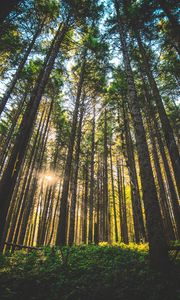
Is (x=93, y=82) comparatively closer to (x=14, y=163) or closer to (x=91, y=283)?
(x=14, y=163)

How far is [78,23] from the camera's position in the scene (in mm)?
10781

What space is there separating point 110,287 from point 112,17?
12307 millimetres

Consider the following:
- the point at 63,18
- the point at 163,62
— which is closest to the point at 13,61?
the point at 63,18

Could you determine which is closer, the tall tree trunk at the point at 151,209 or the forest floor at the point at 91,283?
the forest floor at the point at 91,283

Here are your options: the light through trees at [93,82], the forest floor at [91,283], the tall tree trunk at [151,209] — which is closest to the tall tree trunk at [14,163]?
the light through trees at [93,82]

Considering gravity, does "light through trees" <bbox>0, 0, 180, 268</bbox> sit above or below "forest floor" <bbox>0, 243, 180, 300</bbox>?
above

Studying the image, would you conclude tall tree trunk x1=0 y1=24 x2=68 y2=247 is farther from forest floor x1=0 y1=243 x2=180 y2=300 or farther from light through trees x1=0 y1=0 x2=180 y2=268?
forest floor x1=0 y1=243 x2=180 y2=300

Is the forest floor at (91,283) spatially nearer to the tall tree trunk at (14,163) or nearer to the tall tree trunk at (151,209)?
the tall tree trunk at (151,209)

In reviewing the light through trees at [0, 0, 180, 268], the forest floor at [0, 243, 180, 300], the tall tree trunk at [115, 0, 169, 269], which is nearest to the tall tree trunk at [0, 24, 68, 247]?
the light through trees at [0, 0, 180, 268]

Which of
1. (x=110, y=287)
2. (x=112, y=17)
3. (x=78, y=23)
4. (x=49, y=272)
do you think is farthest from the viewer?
(x=78, y=23)

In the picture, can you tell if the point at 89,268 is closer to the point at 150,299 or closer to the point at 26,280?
the point at 26,280

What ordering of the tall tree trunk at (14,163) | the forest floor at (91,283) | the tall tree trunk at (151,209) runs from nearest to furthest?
the forest floor at (91,283) → the tall tree trunk at (151,209) → the tall tree trunk at (14,163)

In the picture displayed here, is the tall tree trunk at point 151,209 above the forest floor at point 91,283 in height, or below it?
above

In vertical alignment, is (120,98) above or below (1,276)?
above
